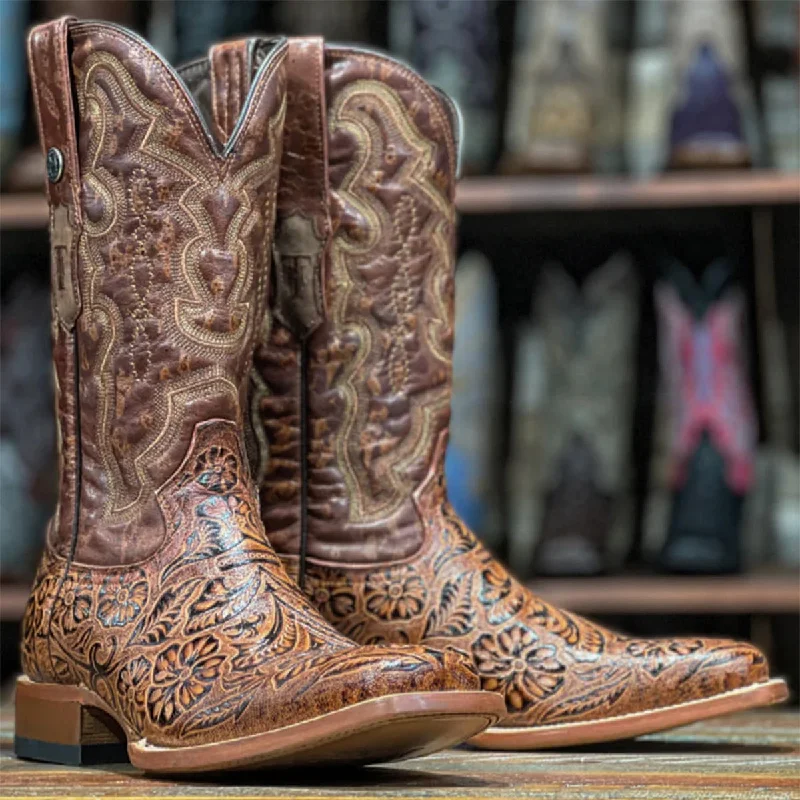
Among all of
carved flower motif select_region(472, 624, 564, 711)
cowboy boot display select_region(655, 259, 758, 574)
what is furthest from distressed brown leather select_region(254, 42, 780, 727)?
cowboy boot display select_region(655, 259, 758, 574)

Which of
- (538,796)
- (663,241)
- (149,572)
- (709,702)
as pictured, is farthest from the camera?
(663,241)

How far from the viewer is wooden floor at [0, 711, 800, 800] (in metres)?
1.06

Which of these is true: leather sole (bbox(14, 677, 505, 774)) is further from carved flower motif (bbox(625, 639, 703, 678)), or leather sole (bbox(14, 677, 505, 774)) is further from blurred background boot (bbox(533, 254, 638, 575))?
blurred background boot (bbox(533, 254, 638, 575))

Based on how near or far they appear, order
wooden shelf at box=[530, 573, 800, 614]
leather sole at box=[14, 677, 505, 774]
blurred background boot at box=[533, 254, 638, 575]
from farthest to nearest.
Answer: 1. blurred background boot at box=[533, 254, 638, 575]
2. wooden shelf at box=[530, 573, 800, 614]
3. leather sole at box=[14, 677, 505, 774]

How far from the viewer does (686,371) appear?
2.40 metres

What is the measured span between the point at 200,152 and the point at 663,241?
1557 millimetres

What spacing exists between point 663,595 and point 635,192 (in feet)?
1.84

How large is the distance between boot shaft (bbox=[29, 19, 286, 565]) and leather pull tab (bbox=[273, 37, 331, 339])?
12cm

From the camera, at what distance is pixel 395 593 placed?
1.43m

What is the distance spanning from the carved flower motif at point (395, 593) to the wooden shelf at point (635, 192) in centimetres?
97

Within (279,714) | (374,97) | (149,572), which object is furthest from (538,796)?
(374,97)

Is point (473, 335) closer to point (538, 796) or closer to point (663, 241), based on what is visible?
point (663, 241)

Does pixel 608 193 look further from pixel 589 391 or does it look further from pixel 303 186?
pixel 303 186

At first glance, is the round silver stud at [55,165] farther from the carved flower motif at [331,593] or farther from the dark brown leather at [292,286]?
the carved flower motif at [331,593]
